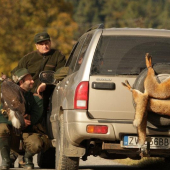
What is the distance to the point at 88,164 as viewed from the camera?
12312 millimetres

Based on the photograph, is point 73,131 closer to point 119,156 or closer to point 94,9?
point 119,156

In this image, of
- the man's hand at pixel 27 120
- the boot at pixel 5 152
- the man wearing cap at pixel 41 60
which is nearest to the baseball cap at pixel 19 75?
the man's hand at pixel 27 120

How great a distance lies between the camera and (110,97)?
26.9 feet

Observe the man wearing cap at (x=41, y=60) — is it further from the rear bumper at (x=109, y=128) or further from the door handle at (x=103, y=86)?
the door handle at (x=103, y=86)

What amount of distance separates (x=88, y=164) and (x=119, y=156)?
8.40 ft

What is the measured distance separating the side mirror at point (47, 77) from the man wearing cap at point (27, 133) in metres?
0.23

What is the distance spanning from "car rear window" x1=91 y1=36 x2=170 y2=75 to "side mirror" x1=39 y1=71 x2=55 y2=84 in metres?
1.97

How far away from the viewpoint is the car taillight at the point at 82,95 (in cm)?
824

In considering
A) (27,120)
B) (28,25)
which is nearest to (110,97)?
(27,120)

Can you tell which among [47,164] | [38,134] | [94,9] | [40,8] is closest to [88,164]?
[47,164]

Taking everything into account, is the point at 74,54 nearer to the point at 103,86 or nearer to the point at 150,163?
the point at 103,86

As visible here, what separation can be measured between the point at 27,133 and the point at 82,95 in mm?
2405

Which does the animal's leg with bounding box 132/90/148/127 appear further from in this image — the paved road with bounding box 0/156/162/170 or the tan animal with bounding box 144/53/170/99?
the paved road with bounding box 0/156/162/170

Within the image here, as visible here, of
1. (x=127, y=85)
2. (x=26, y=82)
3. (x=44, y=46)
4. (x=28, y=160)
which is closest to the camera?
(x=127, y=85)
